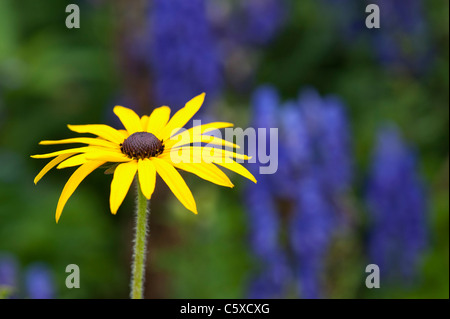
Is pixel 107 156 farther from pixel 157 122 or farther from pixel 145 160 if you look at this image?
pixel 157 122

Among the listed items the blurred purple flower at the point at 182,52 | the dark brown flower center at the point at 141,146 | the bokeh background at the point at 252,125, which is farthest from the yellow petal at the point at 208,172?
the blurred purple flower at the point at 182,52

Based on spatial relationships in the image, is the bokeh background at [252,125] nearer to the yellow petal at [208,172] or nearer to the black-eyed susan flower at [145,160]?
the black-eyed susan flower at [145,160]

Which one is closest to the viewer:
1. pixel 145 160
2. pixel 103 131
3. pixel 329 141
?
pixel 145 160

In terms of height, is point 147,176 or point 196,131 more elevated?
point 196,131

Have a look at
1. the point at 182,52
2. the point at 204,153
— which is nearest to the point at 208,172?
the point at 204,153

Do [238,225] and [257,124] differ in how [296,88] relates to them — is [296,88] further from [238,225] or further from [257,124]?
[257,124]

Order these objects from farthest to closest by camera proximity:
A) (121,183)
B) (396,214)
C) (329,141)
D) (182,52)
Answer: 1. (182,52)
2. (396,214)
3. (329,141)
4. (121,183)
